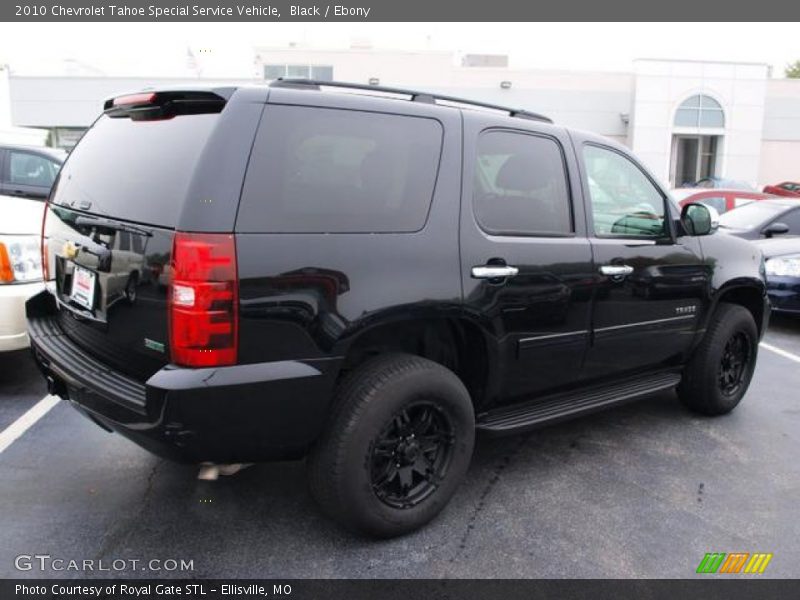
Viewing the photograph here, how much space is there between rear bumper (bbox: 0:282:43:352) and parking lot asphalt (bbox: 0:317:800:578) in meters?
0.48

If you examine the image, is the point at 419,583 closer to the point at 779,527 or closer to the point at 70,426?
the point at 779,527

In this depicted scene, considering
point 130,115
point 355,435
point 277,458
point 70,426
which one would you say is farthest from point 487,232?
point 70,426

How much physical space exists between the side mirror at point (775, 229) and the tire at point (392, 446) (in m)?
7.06

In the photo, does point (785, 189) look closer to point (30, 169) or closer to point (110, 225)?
point (30, 169)

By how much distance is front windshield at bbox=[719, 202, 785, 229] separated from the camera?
8.92 m

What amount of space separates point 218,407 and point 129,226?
2.64 ft

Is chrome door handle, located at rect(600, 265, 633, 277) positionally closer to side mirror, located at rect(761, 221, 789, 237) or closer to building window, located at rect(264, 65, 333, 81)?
side mirror, located at rect(761, 221, 789, 237)

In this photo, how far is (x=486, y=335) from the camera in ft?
10.4

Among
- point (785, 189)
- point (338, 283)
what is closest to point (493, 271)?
point (338, 283)

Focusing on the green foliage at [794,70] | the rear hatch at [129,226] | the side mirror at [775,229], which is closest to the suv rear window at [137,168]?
the rear hatch at [129,226]

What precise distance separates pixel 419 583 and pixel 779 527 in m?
1.82

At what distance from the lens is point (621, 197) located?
3.98 metres

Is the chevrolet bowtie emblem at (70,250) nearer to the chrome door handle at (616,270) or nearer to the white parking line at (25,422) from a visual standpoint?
the white parking line at (25,422)

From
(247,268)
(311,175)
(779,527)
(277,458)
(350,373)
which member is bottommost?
(779,527)
